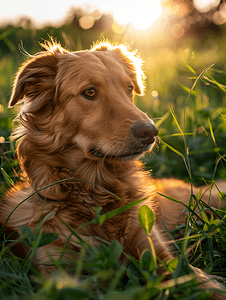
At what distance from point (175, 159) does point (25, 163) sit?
241 cm

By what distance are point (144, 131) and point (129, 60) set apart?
52.7 inches

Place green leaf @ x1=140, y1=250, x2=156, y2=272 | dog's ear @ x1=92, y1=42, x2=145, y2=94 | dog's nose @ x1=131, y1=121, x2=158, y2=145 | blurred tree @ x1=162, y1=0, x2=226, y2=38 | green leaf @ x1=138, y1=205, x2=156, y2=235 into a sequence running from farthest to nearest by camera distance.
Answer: blurred tree @ x1=162, y1=0, x2=226, y2=38
dog's ear @ x1=92, y1=42, x2=145, y2=94
dog's nose @ x1=131, y1=121, x2=158, y2=145
green leaf @ x1=138, y1=205, x2=156, y2=235
green leaf @ x1=140, y1=250, x2=156, y2=272

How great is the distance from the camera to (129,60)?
3.08 meters

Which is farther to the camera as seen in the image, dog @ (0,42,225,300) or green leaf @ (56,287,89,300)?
dog @ (0,42,225,300)

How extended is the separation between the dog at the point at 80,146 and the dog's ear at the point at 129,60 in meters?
0.44

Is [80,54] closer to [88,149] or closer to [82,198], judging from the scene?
[88,149]

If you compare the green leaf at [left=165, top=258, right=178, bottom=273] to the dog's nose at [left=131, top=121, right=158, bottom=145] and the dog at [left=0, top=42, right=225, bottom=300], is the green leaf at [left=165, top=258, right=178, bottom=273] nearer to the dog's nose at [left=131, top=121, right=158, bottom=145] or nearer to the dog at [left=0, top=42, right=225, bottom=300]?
the dog at [left=0, top=42, right=225, bottom=300]

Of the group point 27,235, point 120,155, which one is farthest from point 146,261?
point 120,155

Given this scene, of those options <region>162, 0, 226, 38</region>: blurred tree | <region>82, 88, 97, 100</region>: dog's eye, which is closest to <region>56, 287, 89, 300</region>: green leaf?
<region>82, 88, 97, 100</region>: dog's eye

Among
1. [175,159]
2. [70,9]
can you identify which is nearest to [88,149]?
[175,159]

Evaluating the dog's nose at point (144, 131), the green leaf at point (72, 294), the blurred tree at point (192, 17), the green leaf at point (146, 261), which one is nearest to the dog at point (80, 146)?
the dog's nose at point (144, 131)

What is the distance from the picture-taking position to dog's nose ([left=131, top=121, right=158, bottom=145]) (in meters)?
2.07

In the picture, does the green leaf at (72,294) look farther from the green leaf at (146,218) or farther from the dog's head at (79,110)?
the dog's head at (79,110)

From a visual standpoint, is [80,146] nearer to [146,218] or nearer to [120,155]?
[120,155]
